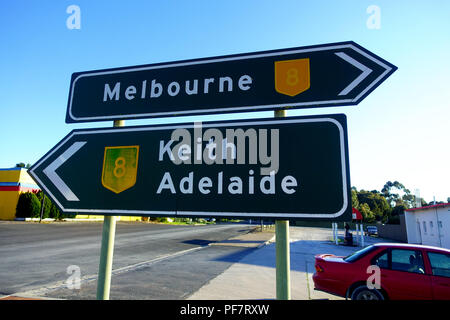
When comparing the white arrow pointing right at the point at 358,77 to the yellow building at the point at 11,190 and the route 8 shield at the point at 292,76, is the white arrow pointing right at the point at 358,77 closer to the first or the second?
the route 8 shield at the point at 292,76

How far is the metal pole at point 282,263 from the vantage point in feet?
5.11

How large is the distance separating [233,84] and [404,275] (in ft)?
17.4

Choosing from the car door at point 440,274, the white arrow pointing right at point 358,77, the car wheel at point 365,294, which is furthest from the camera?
the car wheel at point 365,294

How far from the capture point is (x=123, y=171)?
2.00 m

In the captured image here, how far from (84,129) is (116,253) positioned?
10738 millimetres

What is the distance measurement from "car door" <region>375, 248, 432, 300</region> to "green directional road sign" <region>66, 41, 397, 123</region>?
4.85 m

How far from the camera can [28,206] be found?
26562 mm

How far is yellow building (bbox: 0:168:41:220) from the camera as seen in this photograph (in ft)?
89.6

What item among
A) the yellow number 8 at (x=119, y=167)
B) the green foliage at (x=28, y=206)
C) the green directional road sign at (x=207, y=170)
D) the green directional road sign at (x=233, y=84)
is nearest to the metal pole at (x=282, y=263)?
the green directional road sign at (x=207, y=170)

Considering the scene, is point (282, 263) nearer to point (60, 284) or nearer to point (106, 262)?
point (106, 262)

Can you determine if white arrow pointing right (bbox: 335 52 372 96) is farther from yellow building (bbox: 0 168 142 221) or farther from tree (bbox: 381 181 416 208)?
tree (bbox: 381 181 416 208)

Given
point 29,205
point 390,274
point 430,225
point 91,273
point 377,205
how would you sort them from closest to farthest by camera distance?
point 390,274, point 91,273, point 430,225, point 29,205, point 377,205

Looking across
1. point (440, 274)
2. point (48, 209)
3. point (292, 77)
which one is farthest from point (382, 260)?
point (48, 209)

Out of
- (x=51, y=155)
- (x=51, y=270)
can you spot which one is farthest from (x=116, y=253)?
(x=51, y=155)
